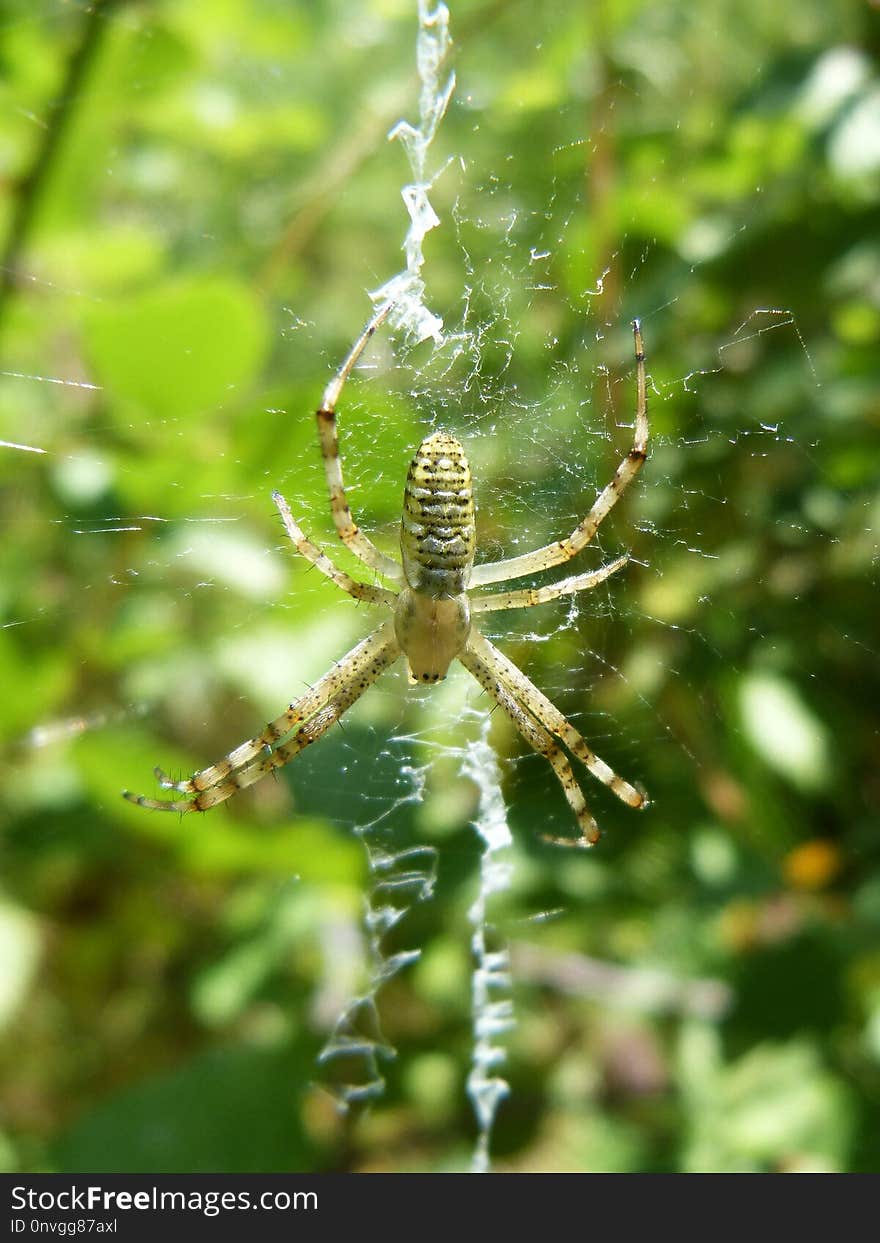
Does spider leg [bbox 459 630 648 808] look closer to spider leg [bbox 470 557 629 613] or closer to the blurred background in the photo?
the blurred background

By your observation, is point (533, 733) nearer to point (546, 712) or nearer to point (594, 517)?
point (546, 712)

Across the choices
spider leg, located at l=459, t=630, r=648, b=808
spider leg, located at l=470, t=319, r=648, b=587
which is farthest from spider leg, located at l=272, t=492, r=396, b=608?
spider leg, located at l=459, t=630, r=648, b=808

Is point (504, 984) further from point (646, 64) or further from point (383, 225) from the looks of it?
point (383, 225)

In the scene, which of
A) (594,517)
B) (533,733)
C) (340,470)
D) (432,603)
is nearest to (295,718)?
(432,603)

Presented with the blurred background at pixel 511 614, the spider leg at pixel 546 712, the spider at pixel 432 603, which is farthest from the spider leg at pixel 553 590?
the spider leg at pixel 546 712

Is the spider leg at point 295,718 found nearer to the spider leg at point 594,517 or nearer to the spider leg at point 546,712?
the spider leg at point 546,712

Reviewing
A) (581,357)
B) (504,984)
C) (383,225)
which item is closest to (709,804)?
(504,984)

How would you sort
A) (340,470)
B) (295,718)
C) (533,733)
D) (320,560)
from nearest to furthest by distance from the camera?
(340,470) < (320,560) < (295,718) < (533,733)

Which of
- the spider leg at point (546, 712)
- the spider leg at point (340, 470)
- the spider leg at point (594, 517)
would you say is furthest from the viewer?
the spider leg at point (546, 712)
